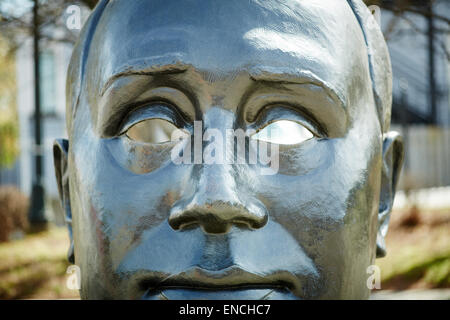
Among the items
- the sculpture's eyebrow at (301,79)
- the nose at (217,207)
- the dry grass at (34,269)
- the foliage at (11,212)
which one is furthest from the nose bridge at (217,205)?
the foliage at (11,212)

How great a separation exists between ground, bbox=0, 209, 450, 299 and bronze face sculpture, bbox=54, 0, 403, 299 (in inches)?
182

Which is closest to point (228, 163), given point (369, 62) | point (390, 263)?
point (369, 62)

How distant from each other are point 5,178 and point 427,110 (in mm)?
Answer: 13746

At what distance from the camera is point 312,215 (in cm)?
194

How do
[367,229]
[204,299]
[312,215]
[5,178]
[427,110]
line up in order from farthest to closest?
1. [5,178]
2. [427,110]
3. [367,229]
4. [312,215]
5. [204,299]

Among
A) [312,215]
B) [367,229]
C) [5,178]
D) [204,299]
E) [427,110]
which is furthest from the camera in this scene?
[5,178]

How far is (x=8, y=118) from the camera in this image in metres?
17.3

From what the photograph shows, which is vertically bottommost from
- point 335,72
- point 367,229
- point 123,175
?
point 367,229

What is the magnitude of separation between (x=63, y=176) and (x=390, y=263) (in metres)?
6.19

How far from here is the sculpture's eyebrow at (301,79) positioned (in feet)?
6.31

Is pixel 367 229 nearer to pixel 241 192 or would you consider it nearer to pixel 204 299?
pixel 241 192

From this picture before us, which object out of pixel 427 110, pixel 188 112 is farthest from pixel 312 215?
pixel 427 110

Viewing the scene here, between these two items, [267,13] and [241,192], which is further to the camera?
[267,13]

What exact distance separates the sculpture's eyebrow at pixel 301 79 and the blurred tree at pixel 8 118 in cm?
1550
